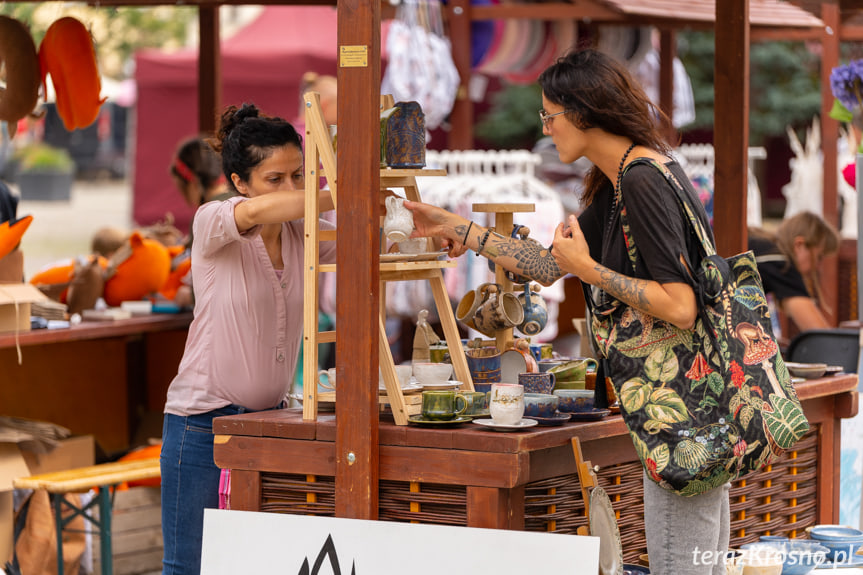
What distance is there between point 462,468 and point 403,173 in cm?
76

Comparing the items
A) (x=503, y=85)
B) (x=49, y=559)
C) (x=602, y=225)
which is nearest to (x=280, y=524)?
(x=602, y=225)

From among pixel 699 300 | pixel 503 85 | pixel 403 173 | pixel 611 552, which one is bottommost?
pixel 611 552

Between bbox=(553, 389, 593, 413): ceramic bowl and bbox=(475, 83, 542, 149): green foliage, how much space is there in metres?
14.9

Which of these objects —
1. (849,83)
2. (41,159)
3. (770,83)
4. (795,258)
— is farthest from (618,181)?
(41,159)

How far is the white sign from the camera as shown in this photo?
8.83 ft

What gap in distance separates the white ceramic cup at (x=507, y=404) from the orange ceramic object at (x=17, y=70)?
9.68ft

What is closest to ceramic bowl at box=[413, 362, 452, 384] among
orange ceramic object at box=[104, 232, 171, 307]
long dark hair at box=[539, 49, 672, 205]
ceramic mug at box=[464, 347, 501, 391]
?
ceramic mug at box=[464, 347, 501, 391]

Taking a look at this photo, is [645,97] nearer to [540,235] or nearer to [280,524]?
[280,524]

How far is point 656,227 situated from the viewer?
2.55m

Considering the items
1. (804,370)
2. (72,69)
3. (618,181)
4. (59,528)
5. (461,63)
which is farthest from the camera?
(461,63)

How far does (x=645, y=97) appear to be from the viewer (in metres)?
2.76

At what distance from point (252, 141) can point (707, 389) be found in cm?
137

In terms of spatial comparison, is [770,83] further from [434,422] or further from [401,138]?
[434,422]

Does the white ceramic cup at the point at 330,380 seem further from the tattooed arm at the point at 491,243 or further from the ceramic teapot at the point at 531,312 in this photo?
the ceramic teapot at the point at 531,312
